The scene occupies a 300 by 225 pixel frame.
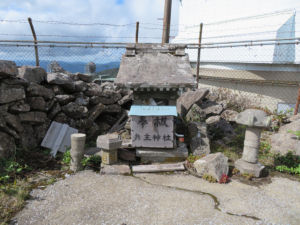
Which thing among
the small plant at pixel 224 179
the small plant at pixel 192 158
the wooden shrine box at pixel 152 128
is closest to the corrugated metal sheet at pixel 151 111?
the wooden shrine box at pixel 152 128

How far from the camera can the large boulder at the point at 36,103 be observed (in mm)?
5641

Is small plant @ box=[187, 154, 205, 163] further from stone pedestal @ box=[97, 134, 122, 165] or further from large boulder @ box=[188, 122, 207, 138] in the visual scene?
stone pedestal @ box=[97, 134, 122, 165]

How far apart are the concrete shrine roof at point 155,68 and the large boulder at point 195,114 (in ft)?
7.16

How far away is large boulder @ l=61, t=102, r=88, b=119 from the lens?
6.36 m

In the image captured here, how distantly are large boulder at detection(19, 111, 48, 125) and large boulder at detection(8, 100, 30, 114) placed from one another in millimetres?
133

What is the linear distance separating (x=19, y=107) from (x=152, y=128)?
11.8 feet

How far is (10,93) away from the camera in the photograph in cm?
509

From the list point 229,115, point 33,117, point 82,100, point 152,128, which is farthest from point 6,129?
point 229,115

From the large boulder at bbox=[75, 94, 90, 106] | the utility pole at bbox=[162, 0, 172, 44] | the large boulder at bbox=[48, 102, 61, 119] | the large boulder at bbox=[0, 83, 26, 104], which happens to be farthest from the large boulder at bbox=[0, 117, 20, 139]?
the utility pole at bbox=[162, 0, 172, 44]

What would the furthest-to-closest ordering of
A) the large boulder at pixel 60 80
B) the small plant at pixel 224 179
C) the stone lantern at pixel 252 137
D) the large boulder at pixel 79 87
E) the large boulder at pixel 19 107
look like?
the large boulder at pixel 79 87 < the large boulder at pixel 60 80 < the large boulder at pixel 19 107 < the stone lantern at pixel 252 137 < the small plant at pixel 224 179

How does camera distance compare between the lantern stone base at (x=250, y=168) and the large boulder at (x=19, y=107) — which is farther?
the large boulder at (x=19, y=107)

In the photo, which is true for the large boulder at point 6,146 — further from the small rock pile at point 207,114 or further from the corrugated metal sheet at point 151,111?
the small rock pile at point 207,114

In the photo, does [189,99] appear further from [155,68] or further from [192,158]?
[192,158]

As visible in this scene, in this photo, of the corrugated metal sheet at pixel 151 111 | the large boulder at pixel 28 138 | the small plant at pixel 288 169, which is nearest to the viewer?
the small plant at pixel 288 169
